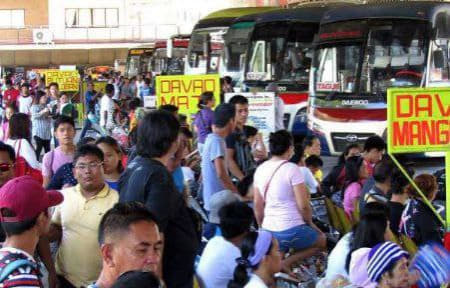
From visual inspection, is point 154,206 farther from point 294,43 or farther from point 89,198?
point 294,43

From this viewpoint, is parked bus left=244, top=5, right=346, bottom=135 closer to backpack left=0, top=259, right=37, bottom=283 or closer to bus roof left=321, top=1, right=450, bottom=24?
bus roof left=321, top=1, right=450, bottom=24

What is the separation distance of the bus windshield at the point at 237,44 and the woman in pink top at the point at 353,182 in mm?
15667

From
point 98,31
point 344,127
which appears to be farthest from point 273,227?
point 98,31

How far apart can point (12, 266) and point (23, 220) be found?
30cm

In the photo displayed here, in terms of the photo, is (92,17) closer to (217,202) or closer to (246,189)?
(246,189)

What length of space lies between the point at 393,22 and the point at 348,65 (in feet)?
4.28

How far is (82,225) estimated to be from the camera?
5852mm

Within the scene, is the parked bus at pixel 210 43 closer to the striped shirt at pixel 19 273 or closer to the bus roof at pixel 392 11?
the bus roof at pixel 392 11

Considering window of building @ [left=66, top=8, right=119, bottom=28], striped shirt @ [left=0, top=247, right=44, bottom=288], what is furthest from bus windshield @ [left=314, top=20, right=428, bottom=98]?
window of building @ [left=66, top=8, right=119, bottom=28]

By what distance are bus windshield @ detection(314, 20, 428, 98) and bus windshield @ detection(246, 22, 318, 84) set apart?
3.01 m

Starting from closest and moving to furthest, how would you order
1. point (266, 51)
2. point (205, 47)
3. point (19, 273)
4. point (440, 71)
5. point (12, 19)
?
point (19, 273)
point (440, 71)
point (266, 51)
point (205, 47)
point (12, 19)

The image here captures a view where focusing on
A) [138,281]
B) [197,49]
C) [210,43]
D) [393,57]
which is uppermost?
[138,281]

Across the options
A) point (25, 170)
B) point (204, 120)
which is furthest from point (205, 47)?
point (25, 170)

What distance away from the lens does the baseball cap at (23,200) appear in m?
4.70
